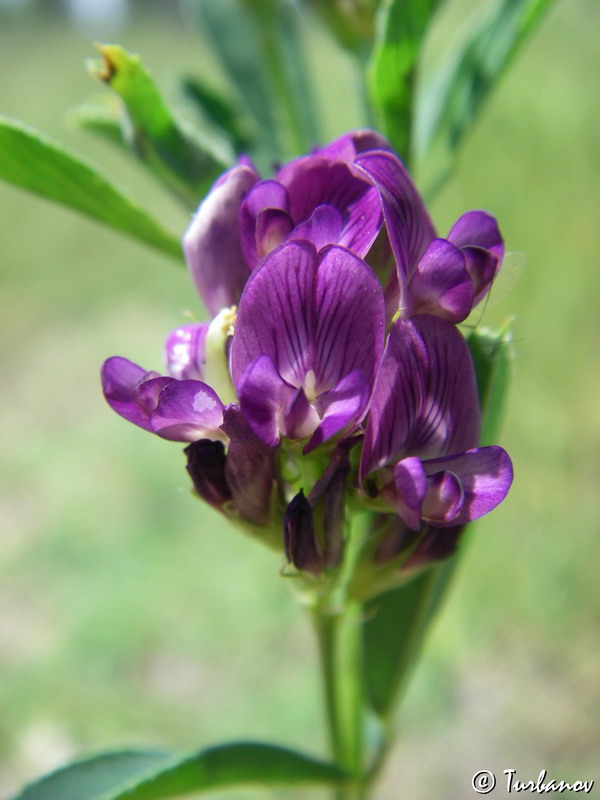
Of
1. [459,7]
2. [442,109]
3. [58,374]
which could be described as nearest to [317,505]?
[442,109]

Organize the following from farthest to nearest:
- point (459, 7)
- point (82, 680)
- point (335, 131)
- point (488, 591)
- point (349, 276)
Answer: point (335, 131) < point (459, 7) < point (488, 591) < point (82, 680) < point (349, 276)

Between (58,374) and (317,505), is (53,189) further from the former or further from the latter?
(58,374)

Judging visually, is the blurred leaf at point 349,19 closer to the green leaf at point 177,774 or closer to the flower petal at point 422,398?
the flower petal at point 422,398

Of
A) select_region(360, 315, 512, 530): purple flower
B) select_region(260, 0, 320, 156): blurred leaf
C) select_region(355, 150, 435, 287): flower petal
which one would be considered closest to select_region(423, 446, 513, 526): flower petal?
select_region(360, 315, 512, 530): purple flower

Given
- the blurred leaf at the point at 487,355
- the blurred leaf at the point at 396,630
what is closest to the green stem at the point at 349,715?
the blurred leaf at the point at 396,630

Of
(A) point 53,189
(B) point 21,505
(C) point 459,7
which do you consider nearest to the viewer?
(A) point 53,189

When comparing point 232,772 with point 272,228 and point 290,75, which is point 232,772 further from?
point 290,75
